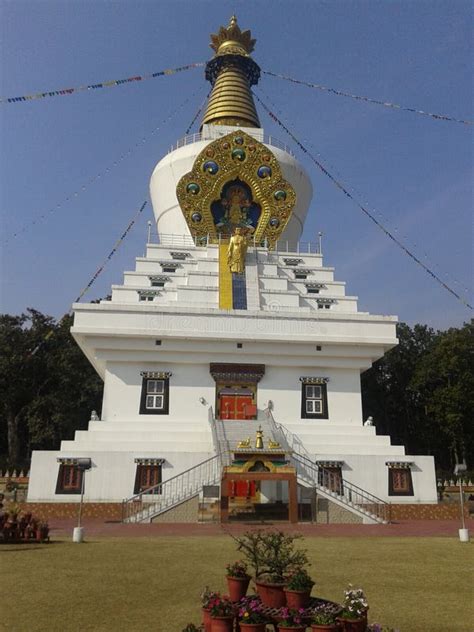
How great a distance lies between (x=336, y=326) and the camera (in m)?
23.1

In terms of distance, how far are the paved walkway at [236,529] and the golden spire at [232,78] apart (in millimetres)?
25027

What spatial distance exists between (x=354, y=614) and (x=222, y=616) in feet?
3.73

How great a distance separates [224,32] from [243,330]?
25188 millimetres

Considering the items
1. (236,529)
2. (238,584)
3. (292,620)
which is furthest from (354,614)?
(236,529)

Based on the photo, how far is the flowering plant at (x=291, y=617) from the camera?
4.89 m

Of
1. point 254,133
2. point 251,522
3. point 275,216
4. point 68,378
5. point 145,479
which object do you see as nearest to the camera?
point 251,522

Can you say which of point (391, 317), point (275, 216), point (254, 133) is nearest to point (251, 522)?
point (391, 317)

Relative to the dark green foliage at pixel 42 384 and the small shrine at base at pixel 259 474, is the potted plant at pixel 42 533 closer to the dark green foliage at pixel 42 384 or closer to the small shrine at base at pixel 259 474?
the small shrine at base at pixel 259 474

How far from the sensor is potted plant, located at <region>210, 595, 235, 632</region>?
16.4 feet

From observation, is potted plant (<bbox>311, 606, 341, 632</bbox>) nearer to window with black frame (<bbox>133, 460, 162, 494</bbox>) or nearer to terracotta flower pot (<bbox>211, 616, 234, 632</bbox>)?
terracotta flower pot (<bbox>211, 616, 234, 632</bbox>)

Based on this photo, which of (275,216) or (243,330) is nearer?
(243,330)

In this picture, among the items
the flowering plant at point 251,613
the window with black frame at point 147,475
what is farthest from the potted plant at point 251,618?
the window with black frame at point 147,475

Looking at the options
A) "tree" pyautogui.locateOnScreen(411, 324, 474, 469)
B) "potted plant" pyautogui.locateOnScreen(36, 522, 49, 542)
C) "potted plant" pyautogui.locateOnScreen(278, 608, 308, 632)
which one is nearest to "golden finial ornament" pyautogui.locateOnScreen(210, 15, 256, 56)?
"tree" pyautogui.locateOnScreen(411, 324, 474, 469)

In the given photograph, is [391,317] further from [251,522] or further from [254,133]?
[254,133]
